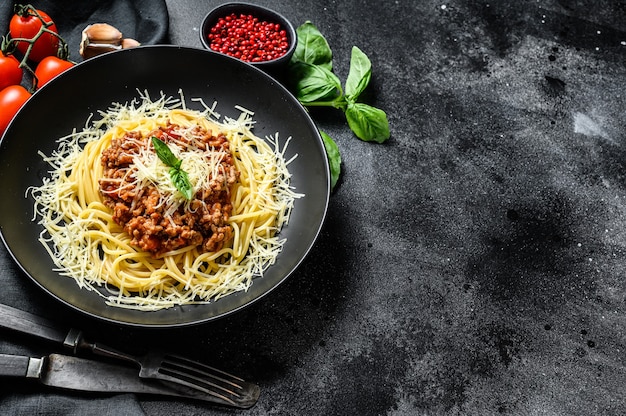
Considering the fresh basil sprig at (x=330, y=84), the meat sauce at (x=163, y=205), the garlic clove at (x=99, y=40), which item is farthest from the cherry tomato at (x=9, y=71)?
the fresh basil sprig at (x=330, y=84)

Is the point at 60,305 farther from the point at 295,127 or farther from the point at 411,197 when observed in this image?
the point at 411,197

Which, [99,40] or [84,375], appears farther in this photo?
[99,40]

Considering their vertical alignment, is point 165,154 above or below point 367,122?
above

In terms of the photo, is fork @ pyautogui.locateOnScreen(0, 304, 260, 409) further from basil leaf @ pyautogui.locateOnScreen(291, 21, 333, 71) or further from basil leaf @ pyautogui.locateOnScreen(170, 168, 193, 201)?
basil leaf @ pyautogui.locateOnScreen(291, 21, 333, 71)

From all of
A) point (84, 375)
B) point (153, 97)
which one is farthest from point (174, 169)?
point (84, 375)

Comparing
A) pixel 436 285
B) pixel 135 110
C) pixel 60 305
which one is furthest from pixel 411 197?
pixel 60 305

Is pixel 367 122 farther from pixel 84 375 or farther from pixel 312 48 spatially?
pixel 84 375
